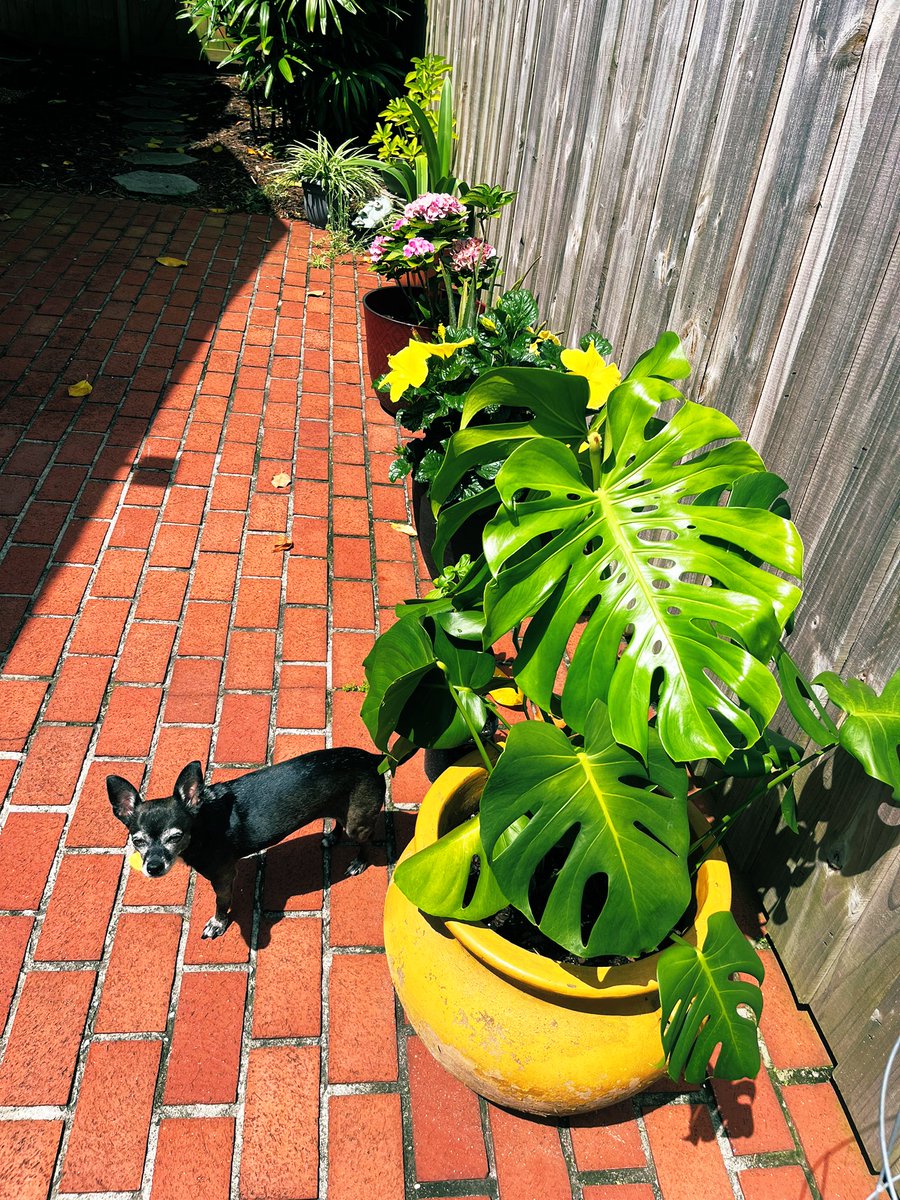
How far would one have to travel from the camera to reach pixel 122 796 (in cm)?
192

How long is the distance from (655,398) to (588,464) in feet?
0.56

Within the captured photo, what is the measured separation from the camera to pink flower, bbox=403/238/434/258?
3.36 m

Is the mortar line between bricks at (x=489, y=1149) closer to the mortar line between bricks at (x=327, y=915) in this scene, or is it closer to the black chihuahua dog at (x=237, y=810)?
the mortar line between bricks at (x=327, y=915)

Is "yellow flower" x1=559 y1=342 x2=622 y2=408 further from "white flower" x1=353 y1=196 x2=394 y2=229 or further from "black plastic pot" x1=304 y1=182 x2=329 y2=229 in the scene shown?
"black plastic pot" x1=304 y1=182 x2=329 y2=229

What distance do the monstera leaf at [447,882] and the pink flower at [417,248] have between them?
A: 2.48m

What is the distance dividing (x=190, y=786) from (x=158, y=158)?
667 centimetres

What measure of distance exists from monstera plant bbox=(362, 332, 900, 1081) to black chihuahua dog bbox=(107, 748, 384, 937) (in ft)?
1.89

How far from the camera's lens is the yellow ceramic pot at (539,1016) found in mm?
1642

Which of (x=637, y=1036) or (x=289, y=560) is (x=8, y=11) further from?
(x=637, y=1036)

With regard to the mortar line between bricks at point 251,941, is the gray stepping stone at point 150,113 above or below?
above

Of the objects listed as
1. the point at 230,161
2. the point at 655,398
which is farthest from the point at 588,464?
the point at 230,161

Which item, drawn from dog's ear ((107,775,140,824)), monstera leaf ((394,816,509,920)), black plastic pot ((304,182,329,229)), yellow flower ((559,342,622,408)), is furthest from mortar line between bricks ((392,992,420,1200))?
black plastic pot ((304,182,329,229))

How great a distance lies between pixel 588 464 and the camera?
5.32 feet

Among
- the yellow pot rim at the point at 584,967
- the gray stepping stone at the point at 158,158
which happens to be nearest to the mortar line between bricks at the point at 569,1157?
the yellow pot rim at the point at 584,967
